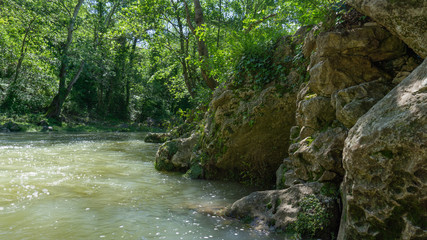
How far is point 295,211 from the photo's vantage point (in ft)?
13.5

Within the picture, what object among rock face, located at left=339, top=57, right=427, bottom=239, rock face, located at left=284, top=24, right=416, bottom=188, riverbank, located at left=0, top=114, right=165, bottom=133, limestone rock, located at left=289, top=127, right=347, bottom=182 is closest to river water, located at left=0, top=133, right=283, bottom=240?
rock face, located at left=339, top=57, right=427, bottom=239

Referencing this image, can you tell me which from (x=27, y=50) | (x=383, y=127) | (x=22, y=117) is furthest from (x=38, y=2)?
(x=383, y=127)

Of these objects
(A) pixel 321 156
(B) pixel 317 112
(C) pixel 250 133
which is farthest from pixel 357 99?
(C) pixel 250 133

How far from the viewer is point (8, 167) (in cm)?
798

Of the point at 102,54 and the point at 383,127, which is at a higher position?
the point at 102,54

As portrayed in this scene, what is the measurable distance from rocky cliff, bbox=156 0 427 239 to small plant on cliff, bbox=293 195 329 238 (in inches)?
0.5

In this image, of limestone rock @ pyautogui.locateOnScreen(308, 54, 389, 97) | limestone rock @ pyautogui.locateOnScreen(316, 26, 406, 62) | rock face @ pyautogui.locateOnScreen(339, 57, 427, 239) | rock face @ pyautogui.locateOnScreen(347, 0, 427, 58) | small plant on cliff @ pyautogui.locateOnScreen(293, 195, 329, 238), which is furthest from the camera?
limestone rock @ pyautogui.locateOnScreen(308, 54, 389, 97)

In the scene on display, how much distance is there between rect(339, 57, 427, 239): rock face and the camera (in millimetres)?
2676

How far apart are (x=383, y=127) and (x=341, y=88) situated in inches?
80.3

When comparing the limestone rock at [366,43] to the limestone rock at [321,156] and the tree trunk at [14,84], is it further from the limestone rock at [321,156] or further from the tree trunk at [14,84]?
the tree trunk at [14,84]

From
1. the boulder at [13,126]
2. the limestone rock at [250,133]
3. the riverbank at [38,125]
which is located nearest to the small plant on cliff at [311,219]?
the limestone rock at [250,133]

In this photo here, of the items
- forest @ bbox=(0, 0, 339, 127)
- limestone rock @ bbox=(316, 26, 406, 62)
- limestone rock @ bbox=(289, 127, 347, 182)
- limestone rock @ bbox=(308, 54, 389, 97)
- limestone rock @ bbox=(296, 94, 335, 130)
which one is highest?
forest @ bbox=(0, 0, 339, 127)

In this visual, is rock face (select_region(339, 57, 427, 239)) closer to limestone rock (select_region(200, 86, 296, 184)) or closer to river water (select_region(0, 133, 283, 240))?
river water (select_region(0, 133, 283, 240))

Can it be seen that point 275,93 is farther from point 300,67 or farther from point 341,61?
point 341,61
